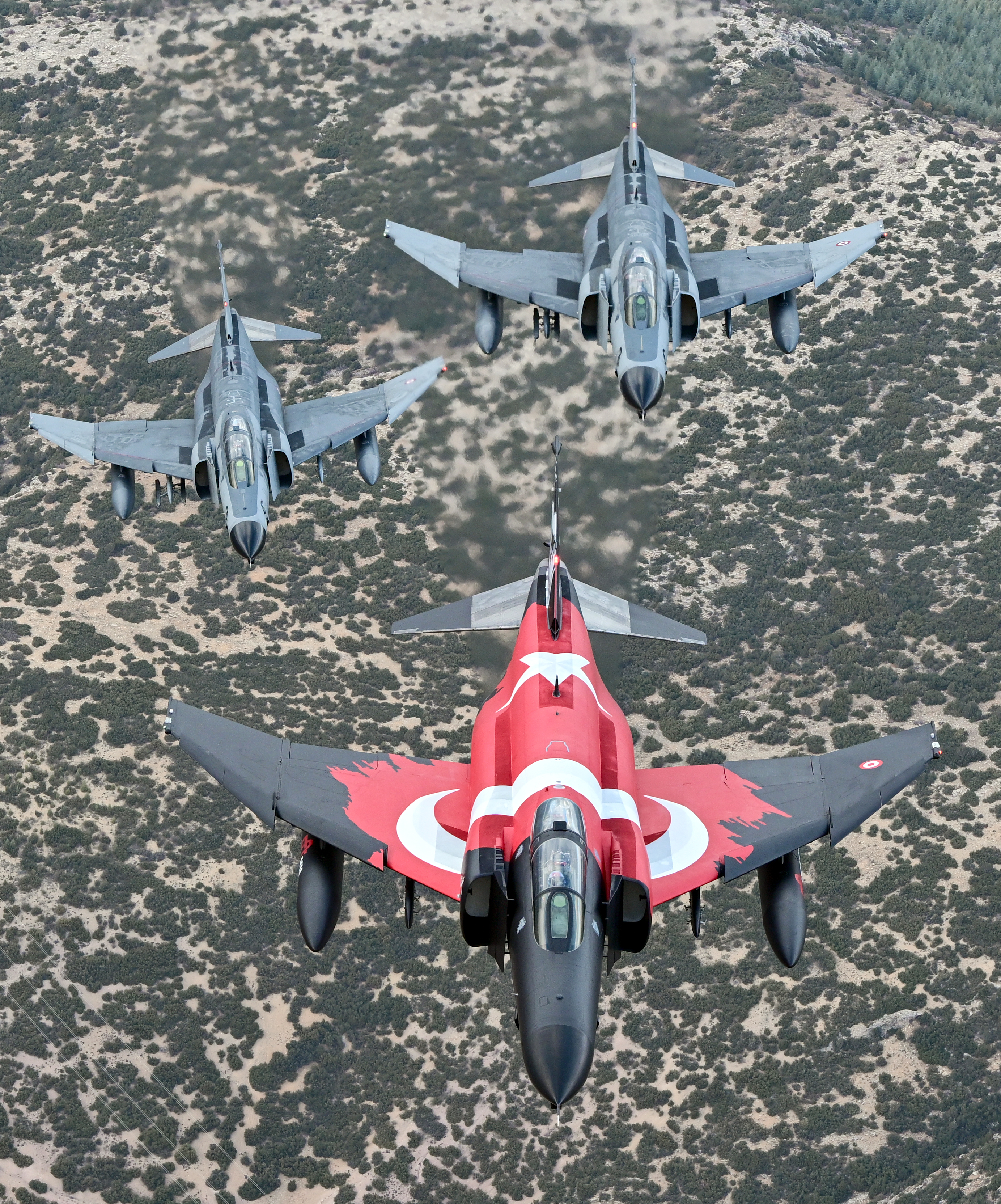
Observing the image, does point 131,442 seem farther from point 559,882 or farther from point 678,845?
point 559,882

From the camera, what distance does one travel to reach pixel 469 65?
9675 centimetres

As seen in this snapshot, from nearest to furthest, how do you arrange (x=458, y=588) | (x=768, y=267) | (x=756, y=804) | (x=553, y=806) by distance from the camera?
(x=553, y=806)
(x=756, y=804)
(x=768, y=267)
(x=458, y=588)

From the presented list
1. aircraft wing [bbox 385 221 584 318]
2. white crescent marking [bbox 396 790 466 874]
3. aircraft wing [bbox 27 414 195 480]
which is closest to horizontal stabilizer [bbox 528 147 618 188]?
aircraft wing [bbox 385 221 584 318]

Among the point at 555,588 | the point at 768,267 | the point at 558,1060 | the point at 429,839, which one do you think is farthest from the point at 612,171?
the point at 558,1060

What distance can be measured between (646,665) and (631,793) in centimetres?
2451

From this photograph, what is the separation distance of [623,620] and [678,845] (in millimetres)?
8122

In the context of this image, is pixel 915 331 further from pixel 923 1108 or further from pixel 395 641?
pixel 923 1108

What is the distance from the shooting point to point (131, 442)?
6300cm

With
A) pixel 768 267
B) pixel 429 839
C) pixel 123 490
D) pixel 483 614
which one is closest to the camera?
pixel 429 839

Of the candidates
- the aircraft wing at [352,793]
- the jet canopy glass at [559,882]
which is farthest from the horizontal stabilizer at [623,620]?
the jet canopy glass at [559,882]

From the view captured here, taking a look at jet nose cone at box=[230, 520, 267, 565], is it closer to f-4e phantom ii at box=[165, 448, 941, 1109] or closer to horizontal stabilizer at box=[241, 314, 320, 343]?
f-4e phantom ii at box=[165, 448, 941, 1109]

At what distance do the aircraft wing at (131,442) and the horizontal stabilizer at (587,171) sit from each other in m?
16.4

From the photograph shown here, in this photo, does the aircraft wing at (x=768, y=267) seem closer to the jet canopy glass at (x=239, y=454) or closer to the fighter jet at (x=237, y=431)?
the fighter jet at (x=237, y=431)

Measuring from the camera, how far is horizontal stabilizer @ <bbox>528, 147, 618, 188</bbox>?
219 ft
